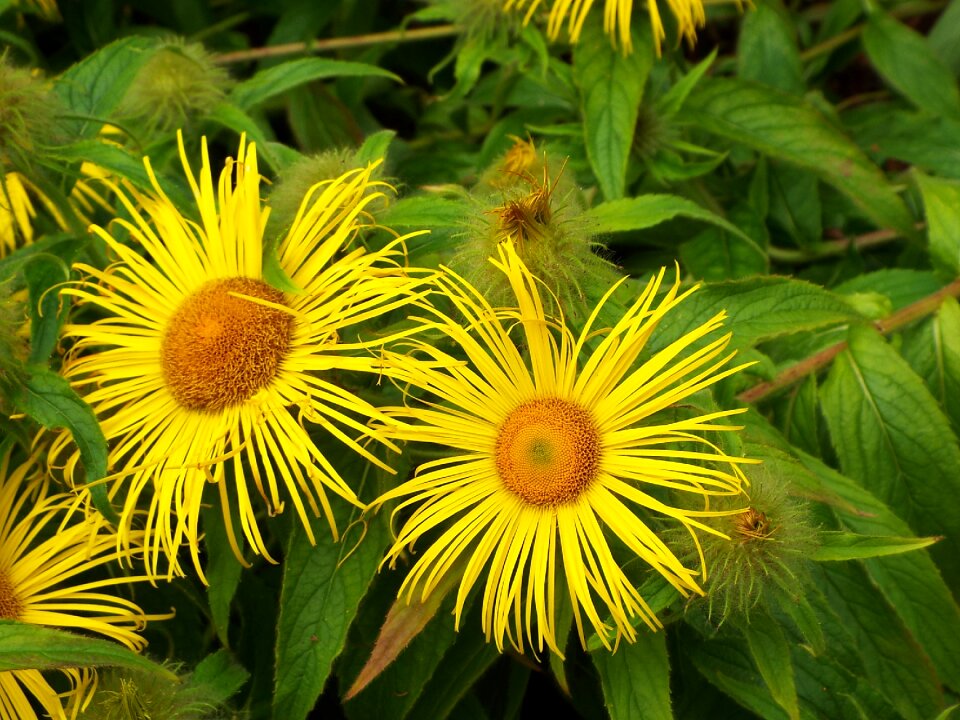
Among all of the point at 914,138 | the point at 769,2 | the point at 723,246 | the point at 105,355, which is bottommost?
the point at 105,355

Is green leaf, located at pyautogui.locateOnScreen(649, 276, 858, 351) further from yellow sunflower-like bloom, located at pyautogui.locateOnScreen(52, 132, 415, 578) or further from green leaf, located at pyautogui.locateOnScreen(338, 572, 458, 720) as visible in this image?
green leaf, located at pyautogui.locateOnScreen(338, 572, 458, 720)

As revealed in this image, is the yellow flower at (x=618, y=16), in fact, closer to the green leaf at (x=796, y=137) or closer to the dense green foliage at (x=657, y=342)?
the dense green foliage at (x=657, y=342)

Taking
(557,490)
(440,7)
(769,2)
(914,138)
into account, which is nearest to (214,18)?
(440,7)

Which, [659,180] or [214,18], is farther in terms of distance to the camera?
[214,18]

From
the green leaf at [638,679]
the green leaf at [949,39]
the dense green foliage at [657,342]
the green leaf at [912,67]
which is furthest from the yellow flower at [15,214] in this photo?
the green leaf at [949,39]

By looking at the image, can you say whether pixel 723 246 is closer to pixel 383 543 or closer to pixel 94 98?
pixel 383 543

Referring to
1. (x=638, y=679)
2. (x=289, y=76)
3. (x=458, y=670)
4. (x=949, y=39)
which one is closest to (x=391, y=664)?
(x=458, y=670)

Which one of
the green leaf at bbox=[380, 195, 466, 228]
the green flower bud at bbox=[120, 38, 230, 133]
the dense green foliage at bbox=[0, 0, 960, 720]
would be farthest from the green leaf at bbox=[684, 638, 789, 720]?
the green flower bud at bbox=[120, 38, 230, 133]

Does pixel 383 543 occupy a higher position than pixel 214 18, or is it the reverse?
pixel 214 18
